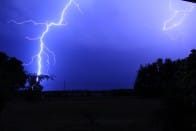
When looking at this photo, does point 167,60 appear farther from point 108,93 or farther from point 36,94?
point 36,94

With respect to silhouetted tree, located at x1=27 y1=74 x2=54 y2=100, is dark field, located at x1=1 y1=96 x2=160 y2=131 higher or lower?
lower

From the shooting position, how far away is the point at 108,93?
72.2 meters

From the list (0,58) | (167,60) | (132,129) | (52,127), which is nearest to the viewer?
(132,129)

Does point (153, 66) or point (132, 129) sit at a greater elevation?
point (153, 66)

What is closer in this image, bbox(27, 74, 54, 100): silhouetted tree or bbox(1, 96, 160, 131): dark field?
bbox(1, 96, 160, 131): dark field

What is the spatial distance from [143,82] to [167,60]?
4511mm

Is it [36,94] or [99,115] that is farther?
[36,94]

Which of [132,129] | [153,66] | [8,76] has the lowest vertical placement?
[132,129]

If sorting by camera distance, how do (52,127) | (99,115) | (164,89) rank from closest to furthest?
1. (164,89)
2. (52,127)
3. (99,115)

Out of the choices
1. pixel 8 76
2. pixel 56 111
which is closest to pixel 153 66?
pixel 56 111

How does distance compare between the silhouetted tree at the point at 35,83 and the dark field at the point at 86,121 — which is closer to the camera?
the dark field at the point at 86,121

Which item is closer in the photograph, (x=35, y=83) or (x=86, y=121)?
(x=86, y=121)

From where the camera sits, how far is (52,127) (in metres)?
24.9

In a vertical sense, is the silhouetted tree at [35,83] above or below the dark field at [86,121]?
above
